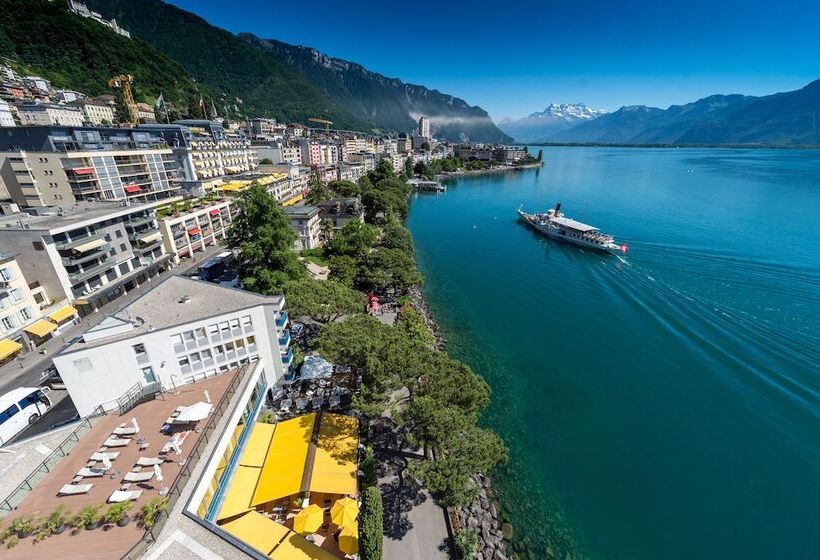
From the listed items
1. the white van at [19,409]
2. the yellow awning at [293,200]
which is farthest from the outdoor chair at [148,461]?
the yellow awning at [293,200]

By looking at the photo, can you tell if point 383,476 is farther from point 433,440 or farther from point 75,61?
point 75,61

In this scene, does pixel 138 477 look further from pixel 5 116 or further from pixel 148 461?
pixel 5 116

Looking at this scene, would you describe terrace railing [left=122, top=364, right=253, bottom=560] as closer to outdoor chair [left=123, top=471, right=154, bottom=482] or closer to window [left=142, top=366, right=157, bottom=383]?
outdoor chair [left=123, top=471, right=154, bottom=482]

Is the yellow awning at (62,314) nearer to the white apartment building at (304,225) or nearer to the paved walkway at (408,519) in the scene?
the white apartment building at (304,225)

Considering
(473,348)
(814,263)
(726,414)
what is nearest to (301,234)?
(473,348)

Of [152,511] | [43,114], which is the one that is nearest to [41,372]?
[152,511]
